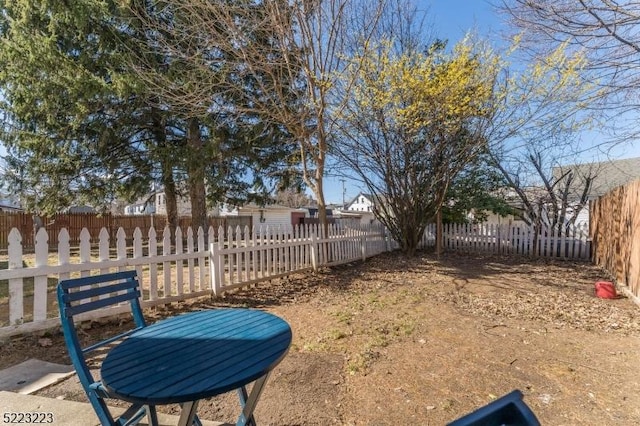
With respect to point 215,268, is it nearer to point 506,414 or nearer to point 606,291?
point 506,414

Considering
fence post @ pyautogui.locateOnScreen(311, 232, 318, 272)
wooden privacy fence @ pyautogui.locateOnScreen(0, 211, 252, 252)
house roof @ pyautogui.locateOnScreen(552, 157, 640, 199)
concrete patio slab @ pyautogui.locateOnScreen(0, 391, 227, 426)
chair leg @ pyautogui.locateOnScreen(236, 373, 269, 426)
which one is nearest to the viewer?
chair leg @ pyautogui.locateOnScreen(236, 373, 269, 426)

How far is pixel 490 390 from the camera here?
2.53 m

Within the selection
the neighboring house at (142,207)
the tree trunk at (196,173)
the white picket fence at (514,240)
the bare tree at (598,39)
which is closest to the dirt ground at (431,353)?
the bare tree at (598,39)

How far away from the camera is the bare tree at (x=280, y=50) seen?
19.7ft

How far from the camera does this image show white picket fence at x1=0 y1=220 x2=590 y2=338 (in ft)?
11.8

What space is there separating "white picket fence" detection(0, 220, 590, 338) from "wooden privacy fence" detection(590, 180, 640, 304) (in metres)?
2.19

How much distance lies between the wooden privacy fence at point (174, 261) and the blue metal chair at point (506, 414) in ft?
13.4

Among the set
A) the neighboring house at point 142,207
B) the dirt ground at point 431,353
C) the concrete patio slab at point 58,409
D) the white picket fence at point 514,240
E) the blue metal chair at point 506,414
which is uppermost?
the neighboring house at point 142,207

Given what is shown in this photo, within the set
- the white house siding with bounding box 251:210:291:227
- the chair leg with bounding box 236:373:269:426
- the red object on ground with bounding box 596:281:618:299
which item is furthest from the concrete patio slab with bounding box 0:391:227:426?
the white house siding with bounding box 251:210:291:227

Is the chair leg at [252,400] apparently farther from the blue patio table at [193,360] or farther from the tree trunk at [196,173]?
the tree trunk at [196,173]

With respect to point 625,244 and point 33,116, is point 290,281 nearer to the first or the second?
point 625,244

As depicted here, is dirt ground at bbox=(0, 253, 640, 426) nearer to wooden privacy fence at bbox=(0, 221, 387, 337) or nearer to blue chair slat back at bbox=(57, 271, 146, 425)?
wooden privacy fence at bbox=(0, 221, 387, 337)

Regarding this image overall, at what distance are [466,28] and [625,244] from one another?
5.25m

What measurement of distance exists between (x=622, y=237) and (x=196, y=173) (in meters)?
9.23
